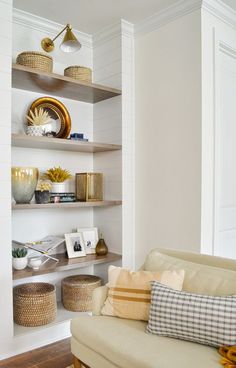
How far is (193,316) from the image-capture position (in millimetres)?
1554

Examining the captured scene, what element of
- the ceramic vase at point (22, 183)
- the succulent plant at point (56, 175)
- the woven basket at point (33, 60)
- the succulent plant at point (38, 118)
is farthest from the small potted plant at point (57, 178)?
the woven basket at point (33, 60)

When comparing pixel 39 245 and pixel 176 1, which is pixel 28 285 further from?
pixel 176 1

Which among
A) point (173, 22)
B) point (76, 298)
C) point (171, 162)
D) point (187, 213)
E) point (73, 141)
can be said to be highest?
point (173, 22)

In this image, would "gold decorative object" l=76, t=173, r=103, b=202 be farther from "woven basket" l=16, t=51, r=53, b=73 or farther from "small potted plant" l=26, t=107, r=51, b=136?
"woven basket" l=16, t=51, r=53, b=73

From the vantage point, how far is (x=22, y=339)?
7.70ft

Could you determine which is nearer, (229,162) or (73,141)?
(73,141)

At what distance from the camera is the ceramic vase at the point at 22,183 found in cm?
245

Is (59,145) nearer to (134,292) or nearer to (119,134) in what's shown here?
(119,134)

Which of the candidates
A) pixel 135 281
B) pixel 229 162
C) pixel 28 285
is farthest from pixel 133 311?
pixel 229 162

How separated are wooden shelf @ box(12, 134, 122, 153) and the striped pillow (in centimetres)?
120

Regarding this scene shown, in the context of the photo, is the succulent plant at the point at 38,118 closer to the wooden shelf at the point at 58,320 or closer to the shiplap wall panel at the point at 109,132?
the shiplap wall panel at the point at 109,132

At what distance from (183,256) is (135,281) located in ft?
1.23

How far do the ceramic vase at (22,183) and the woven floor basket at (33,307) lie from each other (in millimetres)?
712

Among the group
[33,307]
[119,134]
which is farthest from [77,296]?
[119,134]
